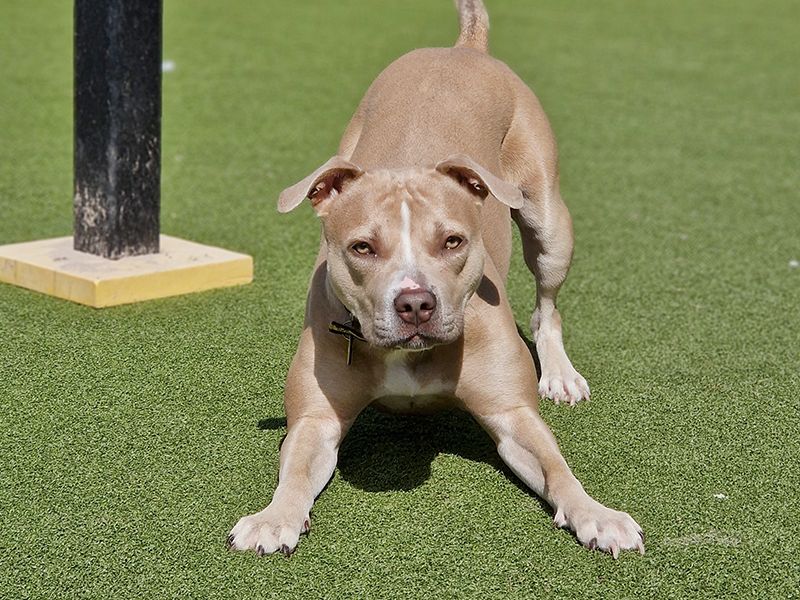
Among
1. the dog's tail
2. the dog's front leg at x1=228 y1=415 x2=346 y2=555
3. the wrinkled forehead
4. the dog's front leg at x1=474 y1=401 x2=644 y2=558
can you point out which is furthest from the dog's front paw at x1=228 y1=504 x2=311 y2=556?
the dog's tail

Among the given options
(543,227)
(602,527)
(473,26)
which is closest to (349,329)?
(602,527)

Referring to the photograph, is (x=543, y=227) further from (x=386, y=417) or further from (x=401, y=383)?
(x=401, y=383)

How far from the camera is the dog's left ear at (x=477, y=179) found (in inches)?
160

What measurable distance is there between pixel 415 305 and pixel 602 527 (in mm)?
853

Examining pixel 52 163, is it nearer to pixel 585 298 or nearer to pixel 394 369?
pixel 585 298

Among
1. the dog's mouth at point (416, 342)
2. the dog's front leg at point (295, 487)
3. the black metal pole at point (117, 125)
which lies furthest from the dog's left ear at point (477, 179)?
the black metal pole at point (117, 125)

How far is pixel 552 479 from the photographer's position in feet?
13.0

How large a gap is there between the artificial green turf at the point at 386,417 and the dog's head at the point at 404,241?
0.64 metres

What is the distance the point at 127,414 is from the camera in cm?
464

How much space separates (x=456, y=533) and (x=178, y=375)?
168cm

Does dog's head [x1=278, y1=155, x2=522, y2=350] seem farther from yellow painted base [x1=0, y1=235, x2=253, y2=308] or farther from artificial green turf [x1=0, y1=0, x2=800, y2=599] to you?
yellow painted base [x1=0, y1=235, x2=253, y2=308]

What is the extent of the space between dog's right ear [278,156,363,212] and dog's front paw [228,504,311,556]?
0.94 m

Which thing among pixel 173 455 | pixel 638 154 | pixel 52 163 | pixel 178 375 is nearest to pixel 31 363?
pixel 178 375

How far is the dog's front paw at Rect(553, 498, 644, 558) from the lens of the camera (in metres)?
3.68
